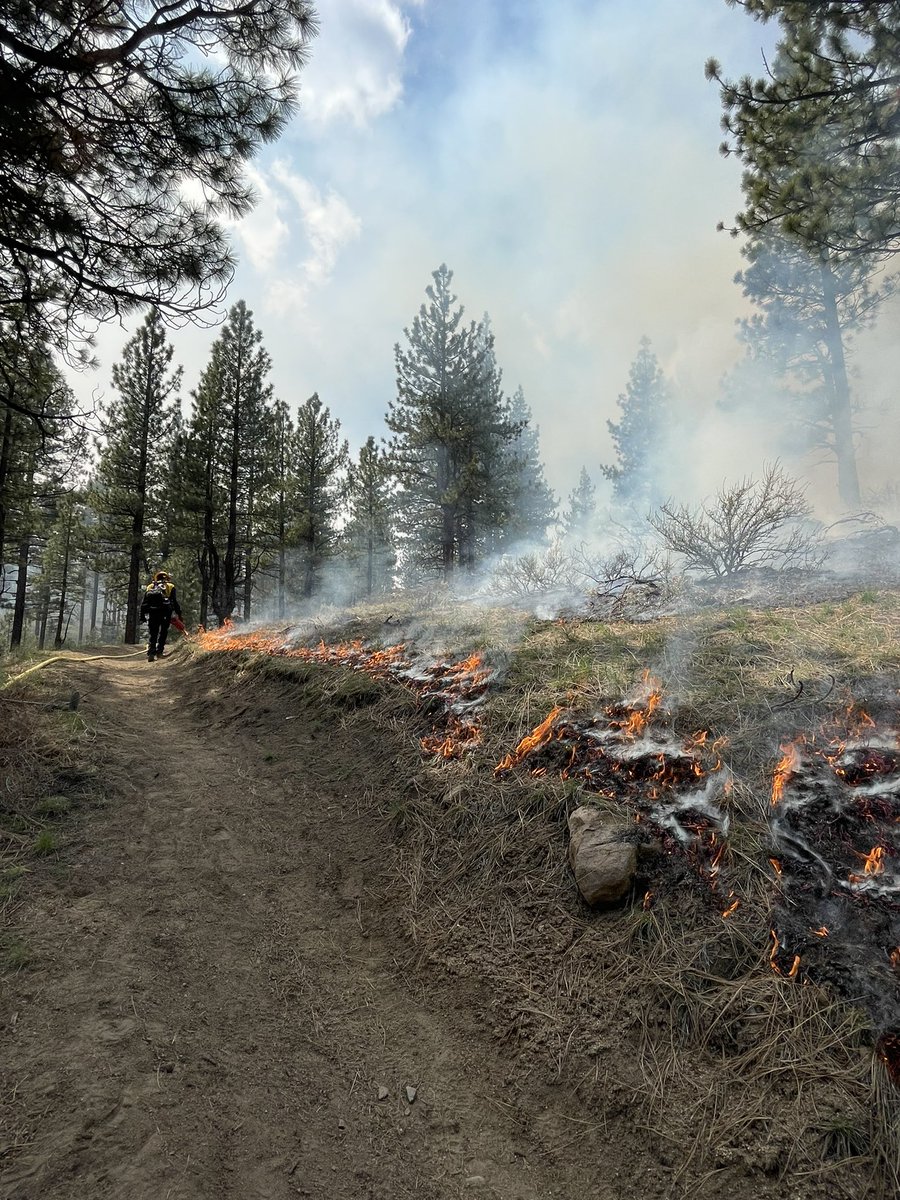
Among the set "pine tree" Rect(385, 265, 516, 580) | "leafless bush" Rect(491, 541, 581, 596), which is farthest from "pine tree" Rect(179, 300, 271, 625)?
"leafless bush" Rect(491, 541, 581, 596)

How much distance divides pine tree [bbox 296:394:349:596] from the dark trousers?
1046 cm

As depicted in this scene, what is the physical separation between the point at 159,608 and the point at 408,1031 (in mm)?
10825

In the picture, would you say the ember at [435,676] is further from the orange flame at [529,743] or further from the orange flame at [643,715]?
the orange flame at [643,715]

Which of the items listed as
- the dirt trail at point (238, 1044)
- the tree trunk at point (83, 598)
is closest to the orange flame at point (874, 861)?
the dirt trail at point (238, 1044)

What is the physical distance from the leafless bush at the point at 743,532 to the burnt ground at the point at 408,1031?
5214mm

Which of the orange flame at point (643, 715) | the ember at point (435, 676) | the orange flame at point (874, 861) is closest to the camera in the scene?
the orange flame at point (874, 861)

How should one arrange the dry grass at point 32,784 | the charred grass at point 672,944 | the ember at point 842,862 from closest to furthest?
1. the charred grass at point 672,944
2. the ember at point 842,862
3. the dry grass at point 32,784

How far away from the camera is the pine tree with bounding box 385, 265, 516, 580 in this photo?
1775 cm

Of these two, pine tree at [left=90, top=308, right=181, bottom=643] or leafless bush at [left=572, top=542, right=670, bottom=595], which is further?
pine tree at [left=90, top=308, right=181, bottom=643]

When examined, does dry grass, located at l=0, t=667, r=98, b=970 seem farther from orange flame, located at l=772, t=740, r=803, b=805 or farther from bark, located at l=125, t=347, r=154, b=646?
bark, located at l=125, t=347, r=154, b=646

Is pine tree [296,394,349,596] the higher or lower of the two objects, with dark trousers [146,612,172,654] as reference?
higher

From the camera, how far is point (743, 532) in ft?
22.2

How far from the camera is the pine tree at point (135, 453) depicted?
18672mm

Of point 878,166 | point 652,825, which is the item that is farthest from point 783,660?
point 878,166
